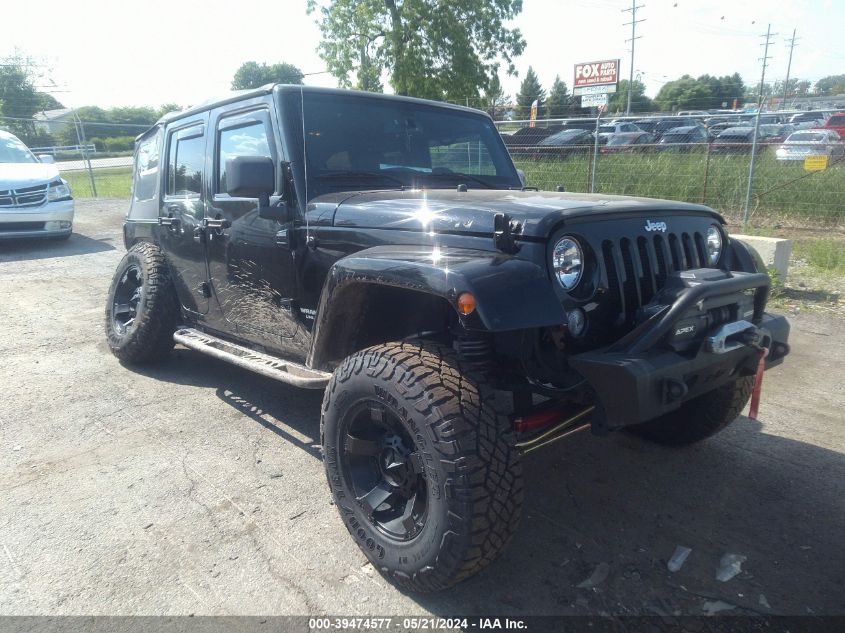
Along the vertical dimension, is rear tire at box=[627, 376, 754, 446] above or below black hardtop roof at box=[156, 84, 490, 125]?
below

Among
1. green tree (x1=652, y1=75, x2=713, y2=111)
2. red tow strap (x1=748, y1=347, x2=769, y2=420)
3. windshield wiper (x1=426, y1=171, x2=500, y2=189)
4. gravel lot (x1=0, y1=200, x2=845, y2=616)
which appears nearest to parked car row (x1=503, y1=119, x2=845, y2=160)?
windshield wiper (x1=426, y1=171, x2=500, y2=189)

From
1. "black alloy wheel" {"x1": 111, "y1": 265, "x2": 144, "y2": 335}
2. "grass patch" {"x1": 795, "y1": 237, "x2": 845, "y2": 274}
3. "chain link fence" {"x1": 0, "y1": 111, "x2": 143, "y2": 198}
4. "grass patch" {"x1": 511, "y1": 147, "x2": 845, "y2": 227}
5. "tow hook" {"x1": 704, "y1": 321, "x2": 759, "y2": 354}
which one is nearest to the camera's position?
"tow hook" {"x1": 704, "y1": 321, "x2": 759, "y2": 354}

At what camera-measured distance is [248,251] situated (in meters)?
3.64

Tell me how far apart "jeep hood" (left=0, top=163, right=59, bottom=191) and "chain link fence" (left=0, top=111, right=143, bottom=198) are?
22.3ft

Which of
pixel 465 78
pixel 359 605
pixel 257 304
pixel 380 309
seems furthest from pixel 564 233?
pixel 465 78

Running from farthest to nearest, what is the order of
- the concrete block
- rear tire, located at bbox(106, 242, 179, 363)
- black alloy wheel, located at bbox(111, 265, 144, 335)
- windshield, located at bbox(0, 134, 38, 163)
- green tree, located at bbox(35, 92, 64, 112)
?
green tree, located at bbox(35, 92, 64, 112) → windshield, located at bbox(0, 134, 38, 163) → the concrete block → black alloy wheel, located at bbox(111, 265, 144, 335) → rear tire, located at bbox(106, 242, 179, 363)

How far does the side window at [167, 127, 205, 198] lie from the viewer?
4215mm

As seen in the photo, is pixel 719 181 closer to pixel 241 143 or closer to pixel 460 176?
pixel 460 176

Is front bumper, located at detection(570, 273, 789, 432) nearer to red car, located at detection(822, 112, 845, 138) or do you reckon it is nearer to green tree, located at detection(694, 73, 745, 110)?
red car, located at detection(822, 112, 845, 138)

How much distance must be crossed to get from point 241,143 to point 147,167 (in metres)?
1.89

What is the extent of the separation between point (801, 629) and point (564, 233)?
1.64 m

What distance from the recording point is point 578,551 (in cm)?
Answer: 270

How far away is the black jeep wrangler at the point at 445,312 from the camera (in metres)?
2.22

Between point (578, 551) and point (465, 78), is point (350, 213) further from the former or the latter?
point (465, 78)
